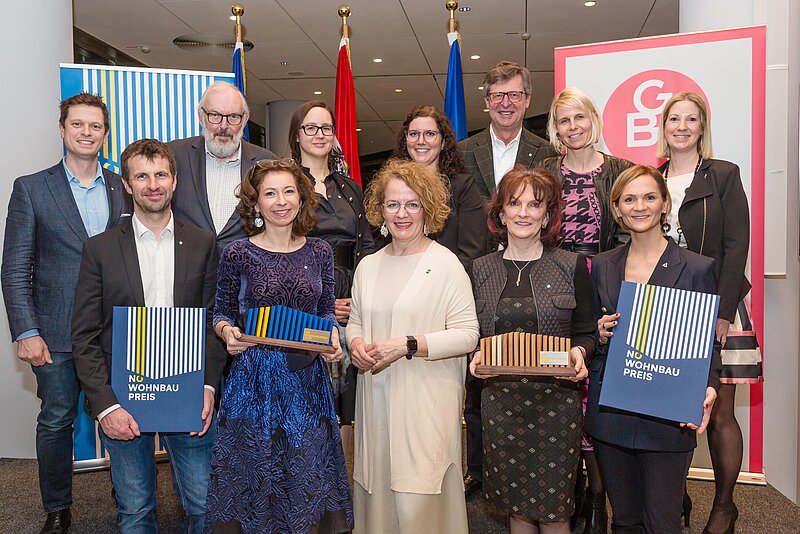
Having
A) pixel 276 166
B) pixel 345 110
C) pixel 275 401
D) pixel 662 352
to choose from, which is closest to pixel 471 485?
pixel 275 401

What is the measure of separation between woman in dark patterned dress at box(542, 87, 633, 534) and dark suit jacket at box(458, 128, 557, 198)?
1.15 ft

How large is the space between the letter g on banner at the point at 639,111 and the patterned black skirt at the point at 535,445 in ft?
7.20

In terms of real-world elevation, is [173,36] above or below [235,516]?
above

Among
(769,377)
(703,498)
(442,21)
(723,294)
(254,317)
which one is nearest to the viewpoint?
(254,317)

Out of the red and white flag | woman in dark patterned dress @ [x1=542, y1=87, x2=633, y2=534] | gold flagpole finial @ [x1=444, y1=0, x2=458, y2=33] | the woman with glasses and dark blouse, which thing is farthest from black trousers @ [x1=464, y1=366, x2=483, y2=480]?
gold flagpole finial @ [x1=444, y1=0, x2=458, y2=33]

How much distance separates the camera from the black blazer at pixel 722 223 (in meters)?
3.04

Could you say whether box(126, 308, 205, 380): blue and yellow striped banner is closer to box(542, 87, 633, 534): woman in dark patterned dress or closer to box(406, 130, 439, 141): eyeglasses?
box(406, 130, 439, 141): eyeglasses

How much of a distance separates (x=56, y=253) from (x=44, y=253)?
0.06 m

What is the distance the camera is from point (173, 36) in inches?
335

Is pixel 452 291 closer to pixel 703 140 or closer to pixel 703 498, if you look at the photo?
pixel 703 140

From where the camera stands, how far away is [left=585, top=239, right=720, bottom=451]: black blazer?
2426mm

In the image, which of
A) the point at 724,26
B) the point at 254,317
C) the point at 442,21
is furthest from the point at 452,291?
the point at 442,21

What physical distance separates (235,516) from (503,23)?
712cm

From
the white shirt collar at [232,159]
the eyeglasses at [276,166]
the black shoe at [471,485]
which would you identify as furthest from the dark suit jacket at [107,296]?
the black shoe at [471,485]
